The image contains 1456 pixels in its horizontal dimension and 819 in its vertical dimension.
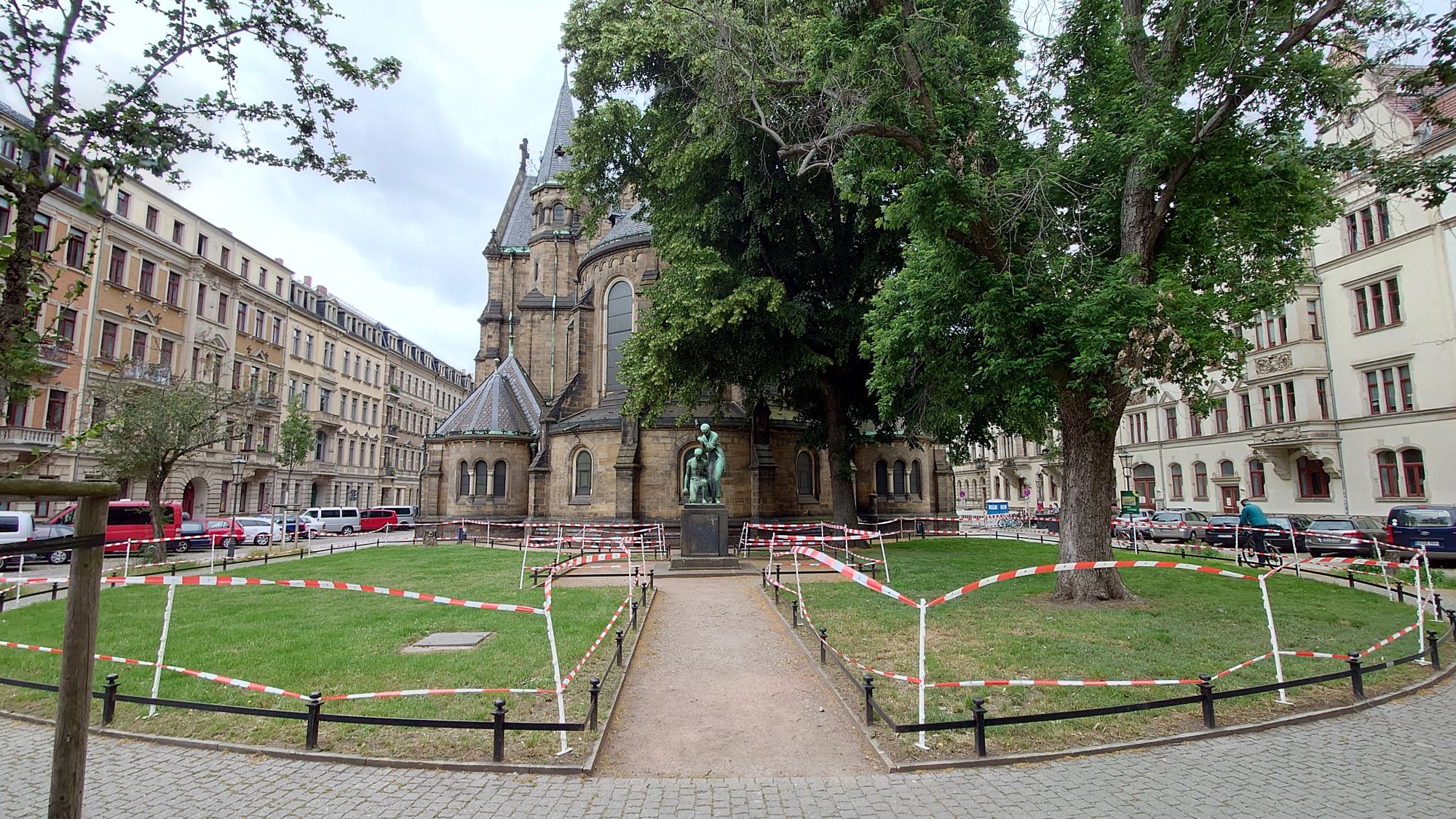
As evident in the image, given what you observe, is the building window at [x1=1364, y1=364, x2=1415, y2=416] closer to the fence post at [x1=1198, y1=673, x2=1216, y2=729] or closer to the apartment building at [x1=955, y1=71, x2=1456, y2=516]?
the apartment building at [x1=955, y1=71, x2=1456, y2=516]

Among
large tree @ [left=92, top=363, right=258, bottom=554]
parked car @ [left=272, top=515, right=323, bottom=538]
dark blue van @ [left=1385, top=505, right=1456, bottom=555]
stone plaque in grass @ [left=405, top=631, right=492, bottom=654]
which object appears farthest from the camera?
parked car @ [left=272, top=515, right=323, bottom=538]

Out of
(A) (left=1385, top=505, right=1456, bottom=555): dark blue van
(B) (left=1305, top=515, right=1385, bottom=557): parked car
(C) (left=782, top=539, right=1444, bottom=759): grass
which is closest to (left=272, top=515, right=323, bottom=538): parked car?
(C) (left=782, top=539, right=1444, bottom=759): grass

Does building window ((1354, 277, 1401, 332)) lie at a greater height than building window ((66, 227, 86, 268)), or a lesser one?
lesser

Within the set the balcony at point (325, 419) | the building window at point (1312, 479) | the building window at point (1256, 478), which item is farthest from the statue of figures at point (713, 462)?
the balcony at point (325, 419)

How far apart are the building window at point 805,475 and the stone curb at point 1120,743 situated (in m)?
21.4

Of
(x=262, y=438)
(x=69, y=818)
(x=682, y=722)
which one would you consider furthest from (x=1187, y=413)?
(x=262, y=438)

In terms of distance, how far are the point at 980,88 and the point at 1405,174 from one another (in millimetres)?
5691

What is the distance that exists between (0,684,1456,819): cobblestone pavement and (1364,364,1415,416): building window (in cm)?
2810

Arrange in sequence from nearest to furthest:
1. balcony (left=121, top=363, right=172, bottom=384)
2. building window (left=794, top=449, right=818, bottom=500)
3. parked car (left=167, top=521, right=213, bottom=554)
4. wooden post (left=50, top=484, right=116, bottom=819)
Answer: wooden post (left=50, top=484, right=116, bottom=819), parked car (left=167, top=521, right=213, bottom=554), building window (left=794, top=449, right=818, bottom=500), balcony (left=121, top=363, right=172, bottom=384)

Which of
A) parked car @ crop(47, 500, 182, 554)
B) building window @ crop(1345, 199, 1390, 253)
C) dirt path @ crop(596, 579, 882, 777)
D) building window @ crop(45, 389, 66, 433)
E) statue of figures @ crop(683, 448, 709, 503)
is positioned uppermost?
building window @ crop(1345, 199, 1390, 253)

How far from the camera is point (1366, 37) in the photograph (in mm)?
9227

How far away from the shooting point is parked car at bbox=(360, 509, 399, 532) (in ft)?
132

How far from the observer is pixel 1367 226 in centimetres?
2702

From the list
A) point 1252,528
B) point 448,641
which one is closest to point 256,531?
point 448,641
